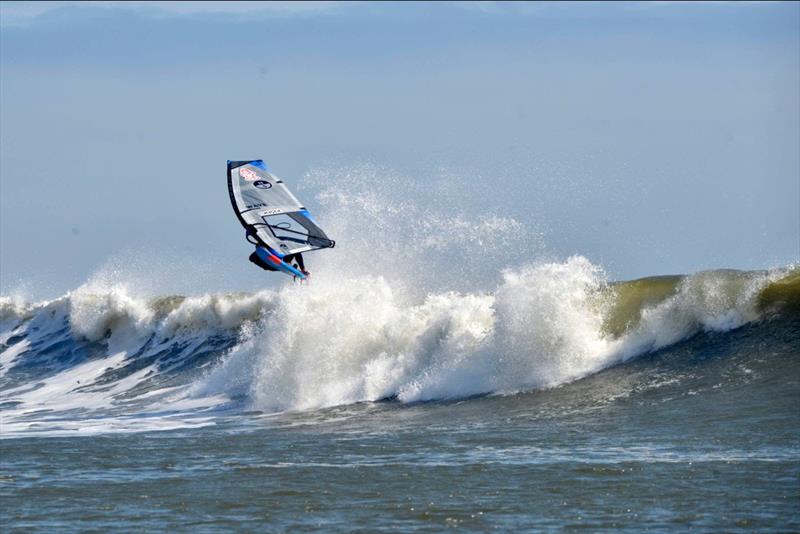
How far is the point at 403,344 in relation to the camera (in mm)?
21109

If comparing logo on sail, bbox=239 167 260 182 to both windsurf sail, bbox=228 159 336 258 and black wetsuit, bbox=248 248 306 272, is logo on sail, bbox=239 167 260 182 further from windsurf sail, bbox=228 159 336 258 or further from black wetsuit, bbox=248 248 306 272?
black wetsuit, bbox=248 248 306 272

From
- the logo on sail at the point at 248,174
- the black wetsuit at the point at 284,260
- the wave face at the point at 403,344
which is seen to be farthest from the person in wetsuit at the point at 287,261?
the logo on sail at the point at 248,174

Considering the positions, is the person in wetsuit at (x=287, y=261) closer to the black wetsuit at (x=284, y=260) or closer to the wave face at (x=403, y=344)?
the black wetsuit at (x=284, y=260)

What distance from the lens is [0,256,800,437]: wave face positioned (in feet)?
61.5

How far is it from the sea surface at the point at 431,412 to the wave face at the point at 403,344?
42mm

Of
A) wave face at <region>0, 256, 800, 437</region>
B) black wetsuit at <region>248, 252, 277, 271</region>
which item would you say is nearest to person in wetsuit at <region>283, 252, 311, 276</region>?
black wetsuit at <region>248, 252, 277, 271</region>

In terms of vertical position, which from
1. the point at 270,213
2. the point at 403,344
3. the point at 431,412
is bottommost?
the point at 431,412

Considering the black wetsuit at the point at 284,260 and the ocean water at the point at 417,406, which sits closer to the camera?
the ocean water at the point at 417,406

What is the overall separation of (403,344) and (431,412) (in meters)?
3.59

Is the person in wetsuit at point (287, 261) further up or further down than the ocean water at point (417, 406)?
further up

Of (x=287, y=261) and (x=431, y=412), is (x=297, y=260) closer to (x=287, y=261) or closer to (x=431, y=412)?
(x=287, y=261)

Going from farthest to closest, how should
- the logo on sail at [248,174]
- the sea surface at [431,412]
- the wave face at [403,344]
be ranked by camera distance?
the logo on sail at [248,174], the wave face at [403,344], the sea surface at [431,412]

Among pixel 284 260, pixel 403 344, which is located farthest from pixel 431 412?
pixel 284 260

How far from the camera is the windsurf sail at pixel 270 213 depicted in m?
22.0
